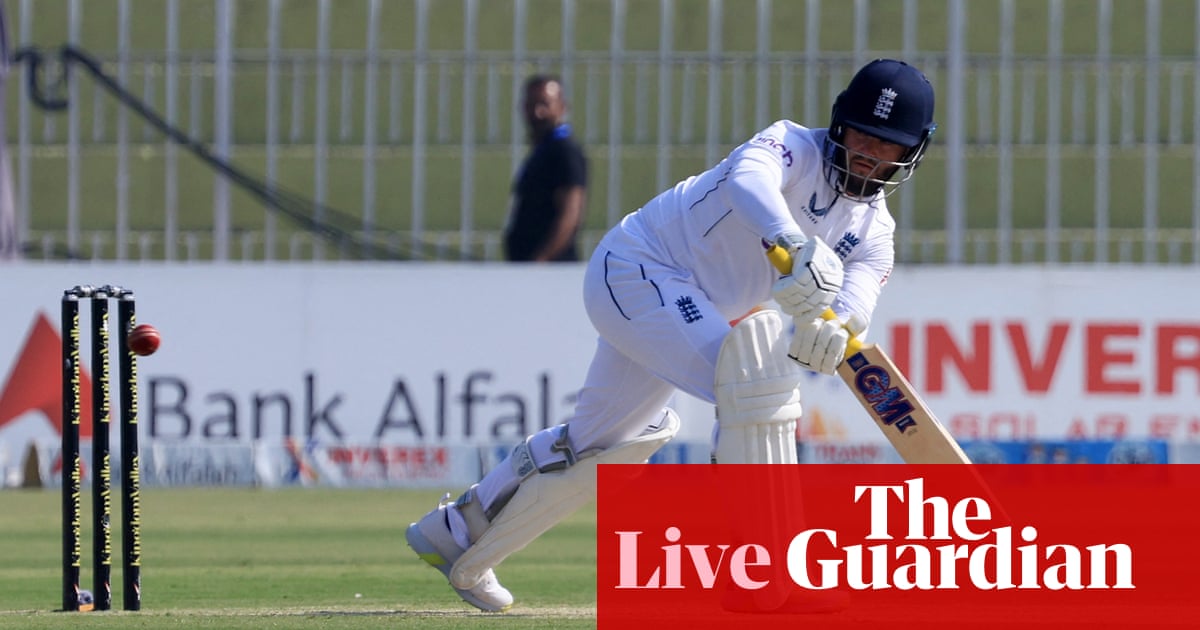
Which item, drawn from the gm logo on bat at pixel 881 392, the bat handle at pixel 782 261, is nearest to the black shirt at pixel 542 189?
the gm logo on bat at pixel 881 392

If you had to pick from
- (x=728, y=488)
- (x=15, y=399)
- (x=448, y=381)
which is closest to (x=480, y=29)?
(x=448, y=381)

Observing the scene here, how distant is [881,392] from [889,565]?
67cm

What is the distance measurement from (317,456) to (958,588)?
212 inches

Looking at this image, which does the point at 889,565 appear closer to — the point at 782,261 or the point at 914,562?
the point at 914,562

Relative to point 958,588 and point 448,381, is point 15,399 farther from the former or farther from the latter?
point 958,588

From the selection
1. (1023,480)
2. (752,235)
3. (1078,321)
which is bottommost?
(1023,480)

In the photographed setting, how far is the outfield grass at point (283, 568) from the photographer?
18.2 feet

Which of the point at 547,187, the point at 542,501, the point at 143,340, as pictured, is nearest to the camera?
the point at 143,340

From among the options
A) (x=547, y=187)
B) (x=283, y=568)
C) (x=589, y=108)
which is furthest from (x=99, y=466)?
(x=589, y=108)

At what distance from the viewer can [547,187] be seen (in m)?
11.4

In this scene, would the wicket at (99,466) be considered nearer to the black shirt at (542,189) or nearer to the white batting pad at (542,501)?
the white batting pad at (542,501)

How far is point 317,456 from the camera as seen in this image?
10.8 meters

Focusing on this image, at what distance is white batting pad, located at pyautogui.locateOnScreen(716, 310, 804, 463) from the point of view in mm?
5094

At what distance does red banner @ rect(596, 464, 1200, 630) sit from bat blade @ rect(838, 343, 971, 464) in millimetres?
70
